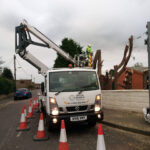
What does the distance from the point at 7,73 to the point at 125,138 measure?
208ft

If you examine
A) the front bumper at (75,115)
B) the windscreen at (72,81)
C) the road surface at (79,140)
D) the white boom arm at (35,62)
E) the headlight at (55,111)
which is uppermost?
the white boom arm at (35,62)

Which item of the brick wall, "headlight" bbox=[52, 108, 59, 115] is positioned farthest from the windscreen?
the brick wall

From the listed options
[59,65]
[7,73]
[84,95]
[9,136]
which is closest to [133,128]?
[84,95]

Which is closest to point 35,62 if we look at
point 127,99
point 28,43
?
point 28,43

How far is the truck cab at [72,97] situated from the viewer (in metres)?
5.30

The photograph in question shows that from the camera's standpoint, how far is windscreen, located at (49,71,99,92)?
5.61 m

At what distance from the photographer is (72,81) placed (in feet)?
18.9

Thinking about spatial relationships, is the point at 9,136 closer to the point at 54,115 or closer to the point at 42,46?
the point at 54,115

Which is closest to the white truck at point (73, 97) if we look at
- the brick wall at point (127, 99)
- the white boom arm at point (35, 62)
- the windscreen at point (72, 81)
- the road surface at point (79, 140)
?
the windscreen at point (72, 81)

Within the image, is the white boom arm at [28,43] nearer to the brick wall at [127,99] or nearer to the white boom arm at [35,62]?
the white boom arm at [35,62]

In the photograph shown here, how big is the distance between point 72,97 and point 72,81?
2.03 feet

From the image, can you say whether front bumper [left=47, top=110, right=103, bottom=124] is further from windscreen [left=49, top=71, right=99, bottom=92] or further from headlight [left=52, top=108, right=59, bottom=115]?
windscreen [left=49, top=71, right=99, bottom=92]

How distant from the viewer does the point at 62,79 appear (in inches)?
226

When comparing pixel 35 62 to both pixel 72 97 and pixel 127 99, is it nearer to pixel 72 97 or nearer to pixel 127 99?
pixel 72 97
